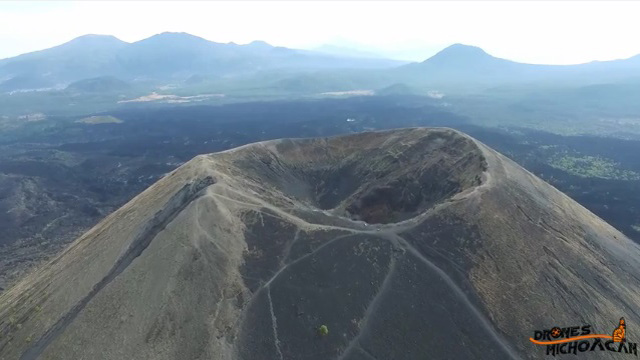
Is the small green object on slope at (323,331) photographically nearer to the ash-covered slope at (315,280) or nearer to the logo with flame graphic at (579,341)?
the ash-covered slope at (315,280)

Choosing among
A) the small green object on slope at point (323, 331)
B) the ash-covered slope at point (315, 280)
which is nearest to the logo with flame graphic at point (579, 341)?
the ash-covered slope at point (315, 280)

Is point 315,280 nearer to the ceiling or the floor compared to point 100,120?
nearer to the ceiling

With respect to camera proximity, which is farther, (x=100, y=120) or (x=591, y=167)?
(x=100, y=120)

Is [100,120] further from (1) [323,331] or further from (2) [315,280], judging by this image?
(1) [323,331]

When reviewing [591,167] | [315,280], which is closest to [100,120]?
[591,167]

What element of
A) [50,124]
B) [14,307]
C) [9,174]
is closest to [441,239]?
[14,307]

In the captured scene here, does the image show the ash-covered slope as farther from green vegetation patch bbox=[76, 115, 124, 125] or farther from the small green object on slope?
green vegetation patch bbox=[76, 115, 124, 125]

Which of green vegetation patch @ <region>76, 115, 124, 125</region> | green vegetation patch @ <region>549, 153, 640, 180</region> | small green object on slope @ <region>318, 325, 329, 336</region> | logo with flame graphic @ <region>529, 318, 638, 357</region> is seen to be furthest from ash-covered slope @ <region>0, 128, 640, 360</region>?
green vegetation patch @ <region>76, 115, 124, 125</region>
